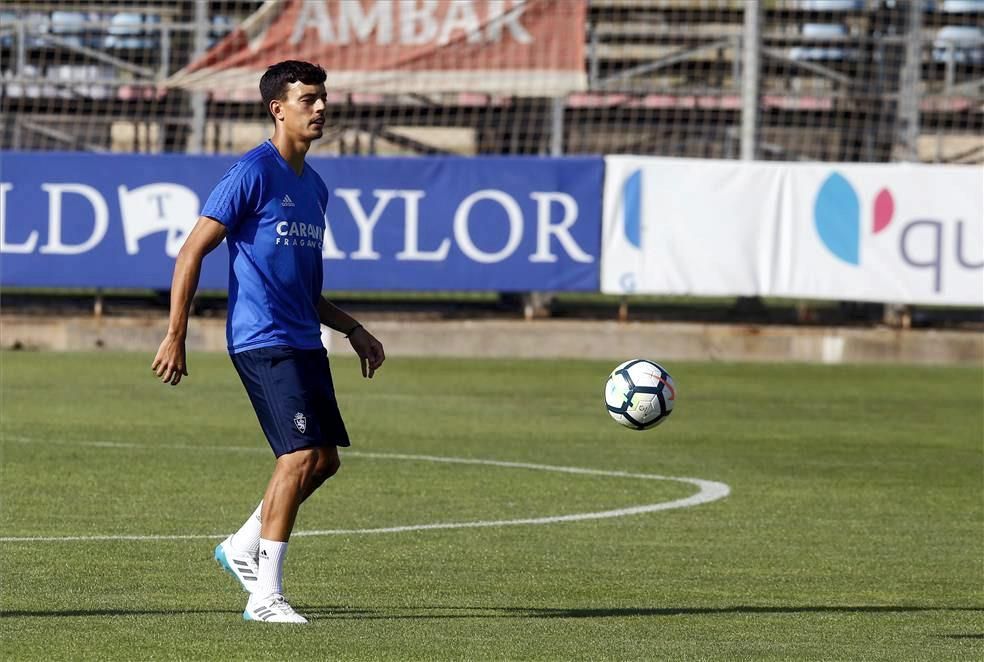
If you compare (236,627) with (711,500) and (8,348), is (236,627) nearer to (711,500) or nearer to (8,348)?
(711,500)

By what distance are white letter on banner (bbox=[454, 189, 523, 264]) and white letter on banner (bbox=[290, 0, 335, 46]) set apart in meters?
2.78

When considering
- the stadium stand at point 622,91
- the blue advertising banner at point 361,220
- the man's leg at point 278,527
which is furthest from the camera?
the stadium stand at point 622,91

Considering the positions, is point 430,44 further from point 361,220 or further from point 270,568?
point 270,568

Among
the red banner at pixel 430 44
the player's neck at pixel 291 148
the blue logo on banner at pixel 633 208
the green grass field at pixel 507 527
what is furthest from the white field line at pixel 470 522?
the red banner at pixel 430 44

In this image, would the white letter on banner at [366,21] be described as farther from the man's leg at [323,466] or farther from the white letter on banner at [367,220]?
the man's leg at [323,466]

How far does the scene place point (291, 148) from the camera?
7.51m

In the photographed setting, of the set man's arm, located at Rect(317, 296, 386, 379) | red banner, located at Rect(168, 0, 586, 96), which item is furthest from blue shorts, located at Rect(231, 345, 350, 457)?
red banner, located at Rect(168, 0, 586, 96)

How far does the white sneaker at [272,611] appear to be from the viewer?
7.07 metres

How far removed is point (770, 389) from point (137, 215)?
6823mm

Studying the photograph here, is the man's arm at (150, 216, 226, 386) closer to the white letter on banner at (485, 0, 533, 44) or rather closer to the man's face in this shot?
the man's face

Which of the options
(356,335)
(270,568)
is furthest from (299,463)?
(356,335)

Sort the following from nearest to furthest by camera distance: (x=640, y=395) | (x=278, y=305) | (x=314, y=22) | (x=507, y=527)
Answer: (x=278, y=305) → (x=640, y=395) → (x=507, y=527) → (x=314, y=22)

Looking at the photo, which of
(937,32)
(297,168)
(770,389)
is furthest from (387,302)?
(297,168)

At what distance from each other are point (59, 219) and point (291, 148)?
43.1 ft
